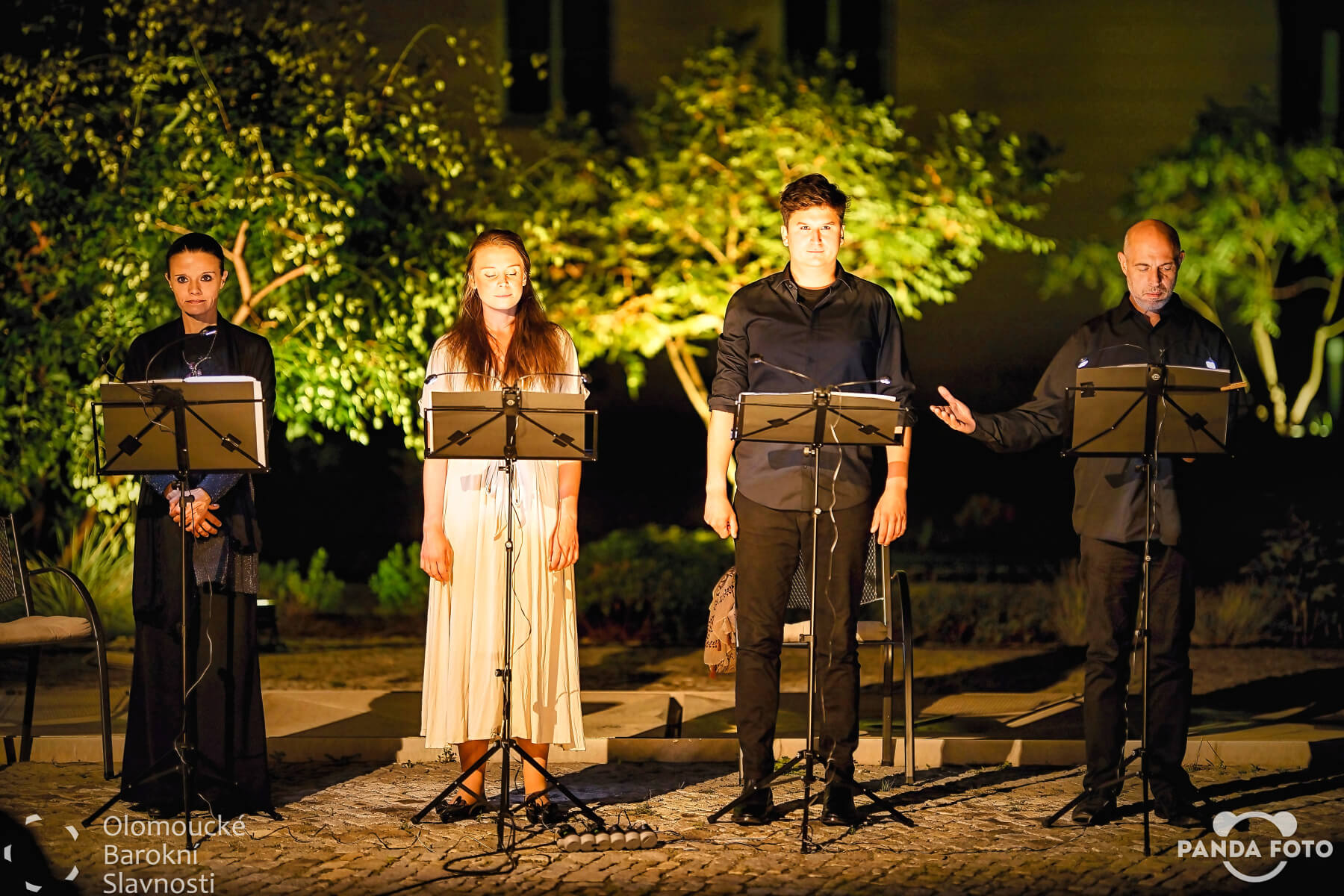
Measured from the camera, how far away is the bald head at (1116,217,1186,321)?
548cm

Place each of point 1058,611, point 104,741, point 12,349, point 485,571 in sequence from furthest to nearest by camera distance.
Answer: point 1058,611, point 12,349, point 104,741, point 485,571

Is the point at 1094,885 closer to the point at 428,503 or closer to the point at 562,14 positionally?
the point at 428,503

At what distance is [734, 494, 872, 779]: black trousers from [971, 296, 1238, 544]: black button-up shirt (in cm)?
72

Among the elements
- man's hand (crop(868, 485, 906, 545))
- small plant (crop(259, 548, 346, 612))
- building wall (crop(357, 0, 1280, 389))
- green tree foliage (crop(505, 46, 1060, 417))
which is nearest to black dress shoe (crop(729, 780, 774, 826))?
man's hand (crop(868, 485, 906, 545))

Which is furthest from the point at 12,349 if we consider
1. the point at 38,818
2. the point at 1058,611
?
the point at 1058,611

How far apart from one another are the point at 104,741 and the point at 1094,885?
13.6ft

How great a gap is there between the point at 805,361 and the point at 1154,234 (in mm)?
1370

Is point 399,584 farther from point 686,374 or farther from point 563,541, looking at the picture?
point 563,541

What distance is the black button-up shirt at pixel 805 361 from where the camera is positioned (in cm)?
543

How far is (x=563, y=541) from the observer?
549 cm

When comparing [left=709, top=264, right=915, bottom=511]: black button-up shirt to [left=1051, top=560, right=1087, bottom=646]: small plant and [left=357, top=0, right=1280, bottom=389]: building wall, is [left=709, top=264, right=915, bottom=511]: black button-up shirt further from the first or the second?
[left=357, top=0, right=1280, bottom=389]: building wall

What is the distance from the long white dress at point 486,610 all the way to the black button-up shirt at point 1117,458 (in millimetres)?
1738

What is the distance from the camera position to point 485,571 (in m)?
5.50

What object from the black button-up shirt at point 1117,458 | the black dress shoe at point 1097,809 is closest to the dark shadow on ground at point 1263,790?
the black dress shoe at point 1097,809
